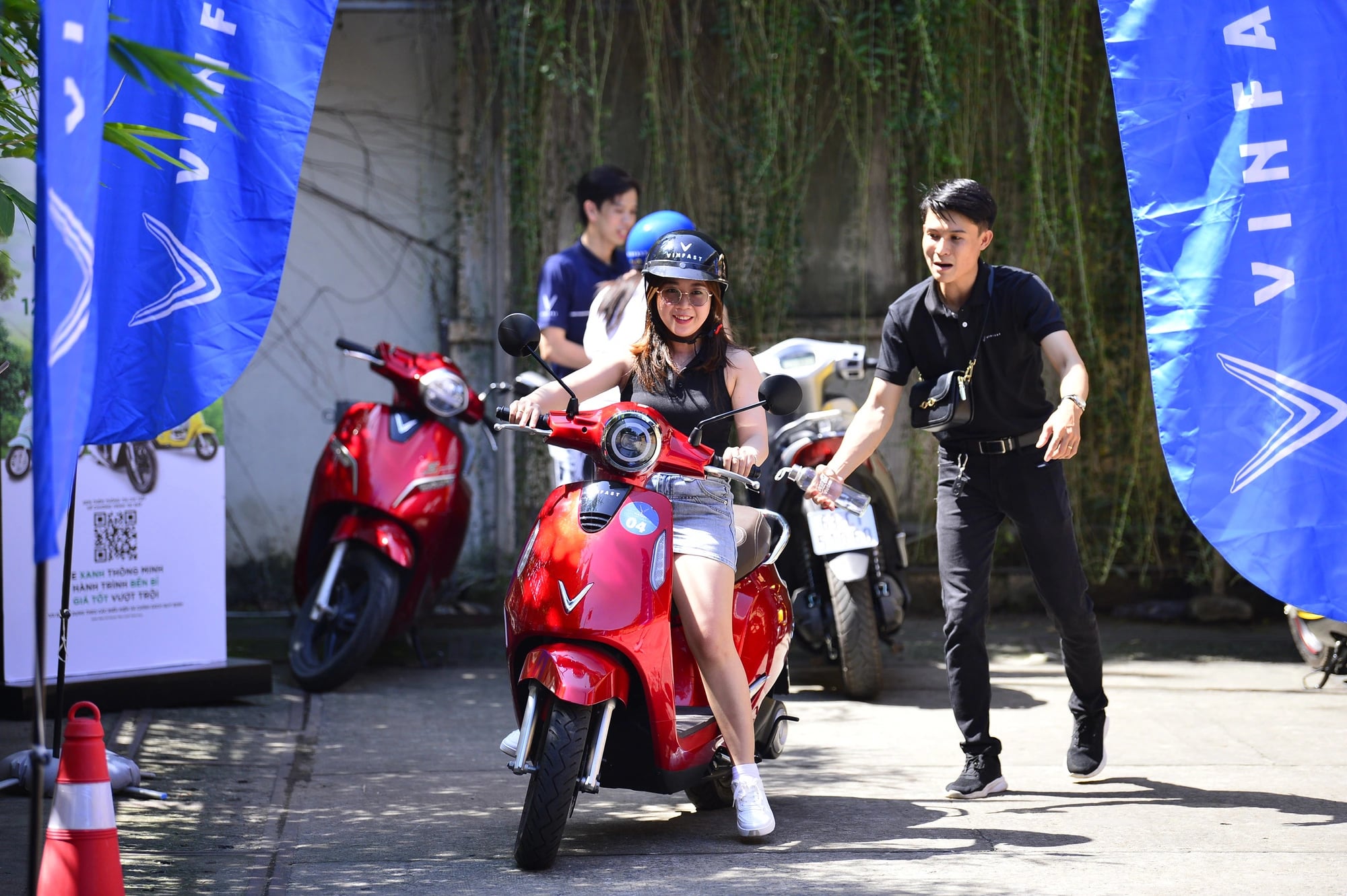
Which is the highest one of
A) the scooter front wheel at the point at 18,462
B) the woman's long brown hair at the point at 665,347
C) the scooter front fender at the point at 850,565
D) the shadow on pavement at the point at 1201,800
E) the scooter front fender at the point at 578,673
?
the woman's long brown hair at the point at 665,347

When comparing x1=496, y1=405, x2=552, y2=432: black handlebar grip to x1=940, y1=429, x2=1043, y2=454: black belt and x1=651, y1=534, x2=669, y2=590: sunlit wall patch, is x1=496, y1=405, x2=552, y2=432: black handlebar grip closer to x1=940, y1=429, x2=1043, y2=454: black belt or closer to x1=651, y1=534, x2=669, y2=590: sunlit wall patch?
x1=651, y1=534, x2=669, y2=590: sunlit wall patch

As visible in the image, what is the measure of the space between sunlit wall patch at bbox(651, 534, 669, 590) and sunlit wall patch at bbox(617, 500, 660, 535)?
38mm

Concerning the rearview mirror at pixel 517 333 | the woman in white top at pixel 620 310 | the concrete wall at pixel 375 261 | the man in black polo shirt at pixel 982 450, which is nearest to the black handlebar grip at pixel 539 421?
the rearview mirror at pixel 517 333

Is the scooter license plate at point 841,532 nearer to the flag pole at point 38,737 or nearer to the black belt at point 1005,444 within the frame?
the black belt at point 1005,444

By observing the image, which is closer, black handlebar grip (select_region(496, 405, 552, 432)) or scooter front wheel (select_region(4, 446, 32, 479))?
black handlebar grip (select_region(496, 405, 552, 432))

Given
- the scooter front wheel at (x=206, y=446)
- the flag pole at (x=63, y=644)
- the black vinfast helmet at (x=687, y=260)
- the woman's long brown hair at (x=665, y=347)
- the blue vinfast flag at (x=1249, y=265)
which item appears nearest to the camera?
the blue vinfast flag at (x=1249, y=265)

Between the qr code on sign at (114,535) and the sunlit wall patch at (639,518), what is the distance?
8.33ft

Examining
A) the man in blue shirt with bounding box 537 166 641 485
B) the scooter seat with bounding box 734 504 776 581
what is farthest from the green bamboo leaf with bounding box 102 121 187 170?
the man in blue shirt with bounding box 537 166 641 485

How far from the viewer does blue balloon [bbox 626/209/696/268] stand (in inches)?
244

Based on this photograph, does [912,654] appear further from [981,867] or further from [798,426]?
[981,867]

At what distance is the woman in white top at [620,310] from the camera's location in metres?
5.85

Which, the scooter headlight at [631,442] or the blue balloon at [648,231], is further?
the blue balloon at [648,231]

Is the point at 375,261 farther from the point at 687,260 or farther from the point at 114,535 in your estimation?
the point at 687,260

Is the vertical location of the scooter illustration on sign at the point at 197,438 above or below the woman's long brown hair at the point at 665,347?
below
